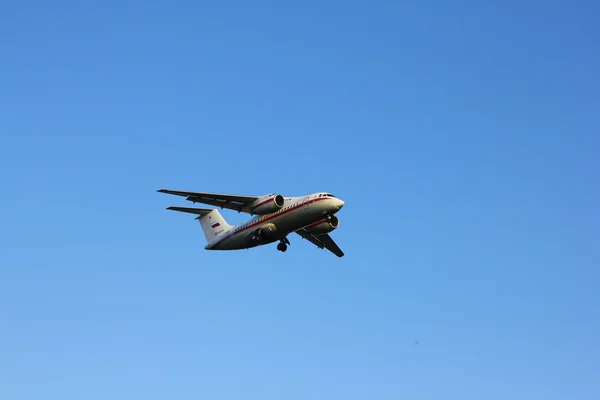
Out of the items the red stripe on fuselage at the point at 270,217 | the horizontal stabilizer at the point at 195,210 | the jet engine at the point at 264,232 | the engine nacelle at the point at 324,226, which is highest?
the horizontal stabilizer at the point at 195,210

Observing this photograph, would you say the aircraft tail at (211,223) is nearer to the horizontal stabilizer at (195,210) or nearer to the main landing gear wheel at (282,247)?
the horizontal stabilizer at (195,210)

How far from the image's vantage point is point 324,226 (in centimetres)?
3781

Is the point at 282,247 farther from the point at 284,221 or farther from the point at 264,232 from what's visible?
the point at 284,221

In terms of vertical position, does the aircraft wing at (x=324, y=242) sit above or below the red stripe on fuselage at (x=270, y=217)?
above

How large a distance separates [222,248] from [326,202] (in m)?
7.44

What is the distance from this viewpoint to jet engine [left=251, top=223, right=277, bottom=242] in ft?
118

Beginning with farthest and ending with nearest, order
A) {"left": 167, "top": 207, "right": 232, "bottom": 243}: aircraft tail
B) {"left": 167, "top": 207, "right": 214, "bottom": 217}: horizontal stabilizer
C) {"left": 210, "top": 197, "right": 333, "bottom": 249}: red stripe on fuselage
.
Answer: {"left": 167, "top": 207, "right": 232, "bottom": 243}: aircraft tail
{"left": 167, "top": 207, "right": 214, "bottom": 217}: horizontal stabilizer
{"left": 210, "top": 197, "right": 333, "bottom": 249}: red stripe on fuselage

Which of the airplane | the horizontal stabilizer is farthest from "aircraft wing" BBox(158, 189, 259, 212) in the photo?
the horizontal stabilizer

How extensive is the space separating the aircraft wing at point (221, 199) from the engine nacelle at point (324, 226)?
3454mm

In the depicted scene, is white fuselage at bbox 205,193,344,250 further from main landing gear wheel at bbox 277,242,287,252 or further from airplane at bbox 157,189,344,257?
main landing gear wheel at bbox 277,242,287,252

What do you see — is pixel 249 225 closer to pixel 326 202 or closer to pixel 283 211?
pixel 283 211

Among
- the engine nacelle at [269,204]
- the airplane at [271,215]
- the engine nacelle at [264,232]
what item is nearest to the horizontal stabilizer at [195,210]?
the airplane at [271,215]

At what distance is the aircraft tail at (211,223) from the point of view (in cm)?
4056

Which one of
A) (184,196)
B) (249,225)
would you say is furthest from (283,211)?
(184,196)
